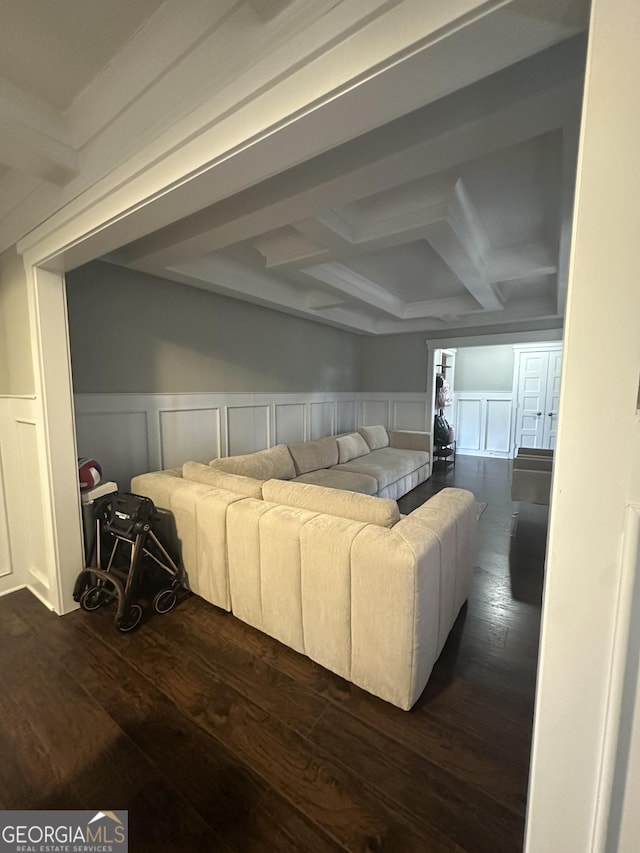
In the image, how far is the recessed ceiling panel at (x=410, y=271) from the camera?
2.95 metres

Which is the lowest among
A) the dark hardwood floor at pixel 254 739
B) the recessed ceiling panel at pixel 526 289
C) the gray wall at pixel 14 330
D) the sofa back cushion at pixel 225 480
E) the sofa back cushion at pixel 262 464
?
the dark hardwood floor at pixel 254 739

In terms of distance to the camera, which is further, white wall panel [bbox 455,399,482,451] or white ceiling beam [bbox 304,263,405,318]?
white wall panel [bbox 455,399,482,451]

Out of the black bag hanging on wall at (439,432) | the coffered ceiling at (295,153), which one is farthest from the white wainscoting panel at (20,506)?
the black bag hanging on wall at (439,432)

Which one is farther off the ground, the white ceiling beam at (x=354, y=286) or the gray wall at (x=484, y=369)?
the white ceiling beam at (x=354, y=286)

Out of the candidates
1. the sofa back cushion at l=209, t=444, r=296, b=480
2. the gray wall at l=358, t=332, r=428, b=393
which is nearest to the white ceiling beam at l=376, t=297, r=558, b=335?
the gray wall at l=358, t=332, r=428, b=393

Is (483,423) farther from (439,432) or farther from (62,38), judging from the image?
(62,38)

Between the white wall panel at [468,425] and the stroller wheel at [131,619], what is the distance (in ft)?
22.5

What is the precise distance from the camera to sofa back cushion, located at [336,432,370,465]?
4.49m

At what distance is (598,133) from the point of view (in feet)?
1.80

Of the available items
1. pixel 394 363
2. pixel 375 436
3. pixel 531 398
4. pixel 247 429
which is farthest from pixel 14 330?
pixel 531 398

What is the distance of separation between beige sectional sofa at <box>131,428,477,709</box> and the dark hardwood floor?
154mm

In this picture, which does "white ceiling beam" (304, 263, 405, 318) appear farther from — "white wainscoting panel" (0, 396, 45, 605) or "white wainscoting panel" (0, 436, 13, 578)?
"white wainscoting panel" (0, 436, 13, 578)

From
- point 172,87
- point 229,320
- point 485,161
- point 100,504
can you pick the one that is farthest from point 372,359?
point 172,87

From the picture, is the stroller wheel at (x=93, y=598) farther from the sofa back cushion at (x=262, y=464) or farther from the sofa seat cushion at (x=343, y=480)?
the sofa seat cushion at (x=343, y=480)
